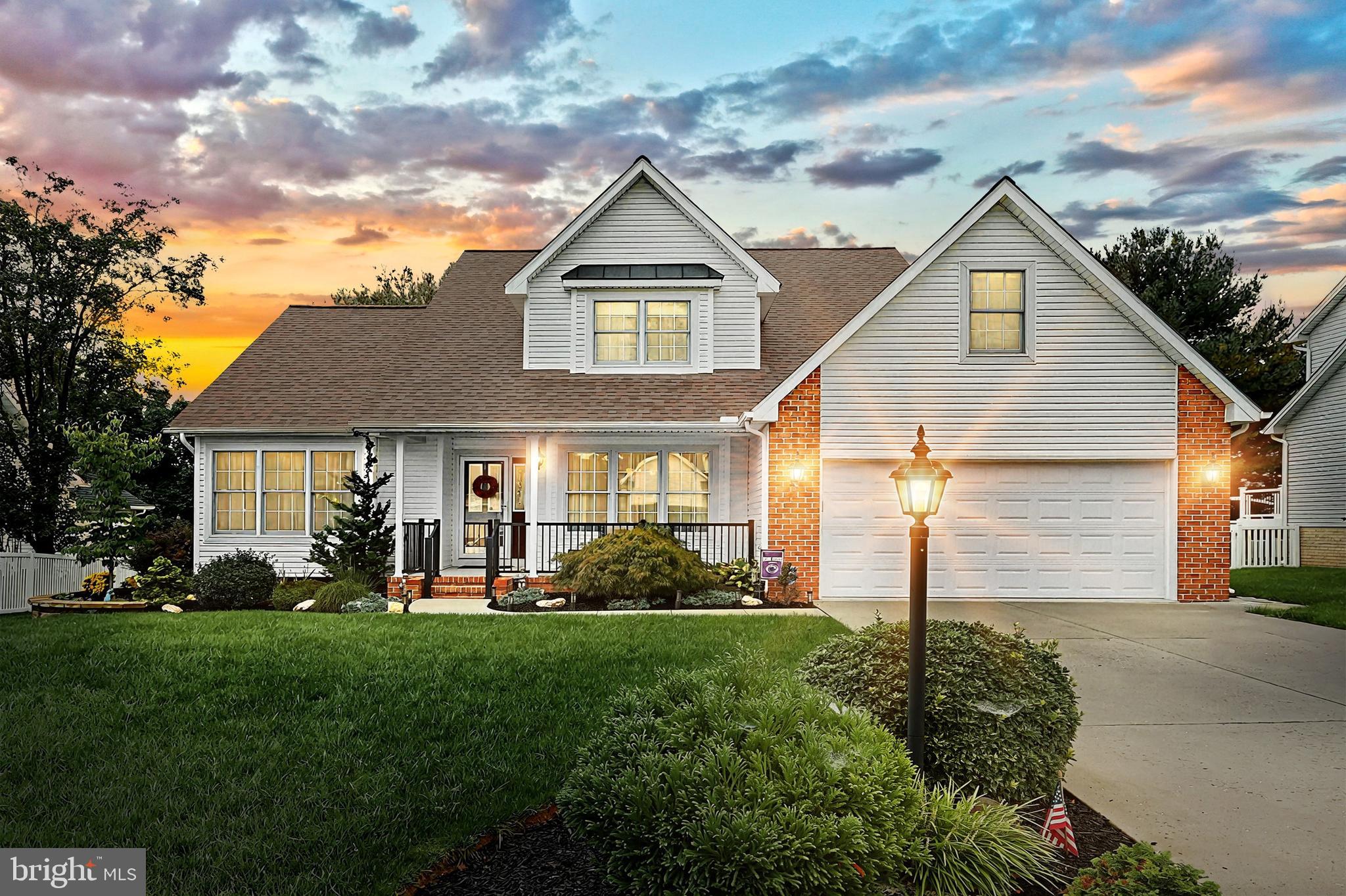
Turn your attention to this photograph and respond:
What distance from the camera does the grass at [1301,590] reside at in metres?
12.4

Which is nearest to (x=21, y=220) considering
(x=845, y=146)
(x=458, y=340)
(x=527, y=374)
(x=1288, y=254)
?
(x=458, y=340)

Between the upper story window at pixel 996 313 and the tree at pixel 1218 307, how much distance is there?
21.4 meters

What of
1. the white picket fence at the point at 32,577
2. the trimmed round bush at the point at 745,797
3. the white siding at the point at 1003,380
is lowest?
the white picket fence at the point at 32,577

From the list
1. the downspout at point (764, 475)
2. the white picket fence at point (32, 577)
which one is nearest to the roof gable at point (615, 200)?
the downspout at point (764, 475)

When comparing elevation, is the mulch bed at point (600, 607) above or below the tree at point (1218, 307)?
below

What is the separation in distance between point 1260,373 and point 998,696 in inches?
1282

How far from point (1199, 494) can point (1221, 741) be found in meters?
9.46

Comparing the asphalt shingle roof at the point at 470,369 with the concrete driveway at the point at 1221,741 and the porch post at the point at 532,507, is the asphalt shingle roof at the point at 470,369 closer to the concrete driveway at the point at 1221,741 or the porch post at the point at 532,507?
the porch post at the point at 532,507

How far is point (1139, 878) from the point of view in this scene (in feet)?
10.8

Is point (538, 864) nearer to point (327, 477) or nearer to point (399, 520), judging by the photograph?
point (399, 520)

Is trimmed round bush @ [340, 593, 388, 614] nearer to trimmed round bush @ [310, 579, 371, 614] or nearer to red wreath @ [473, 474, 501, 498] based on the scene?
trimmed round bush @ [310, 579, 371, 614]

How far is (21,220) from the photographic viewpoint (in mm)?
18812

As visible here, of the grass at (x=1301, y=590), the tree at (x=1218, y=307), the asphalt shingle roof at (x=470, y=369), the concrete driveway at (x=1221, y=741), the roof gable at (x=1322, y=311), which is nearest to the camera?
the concrete driveway at (x=1221, y=741)

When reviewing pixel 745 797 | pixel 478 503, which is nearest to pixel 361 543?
pixel 478 503
